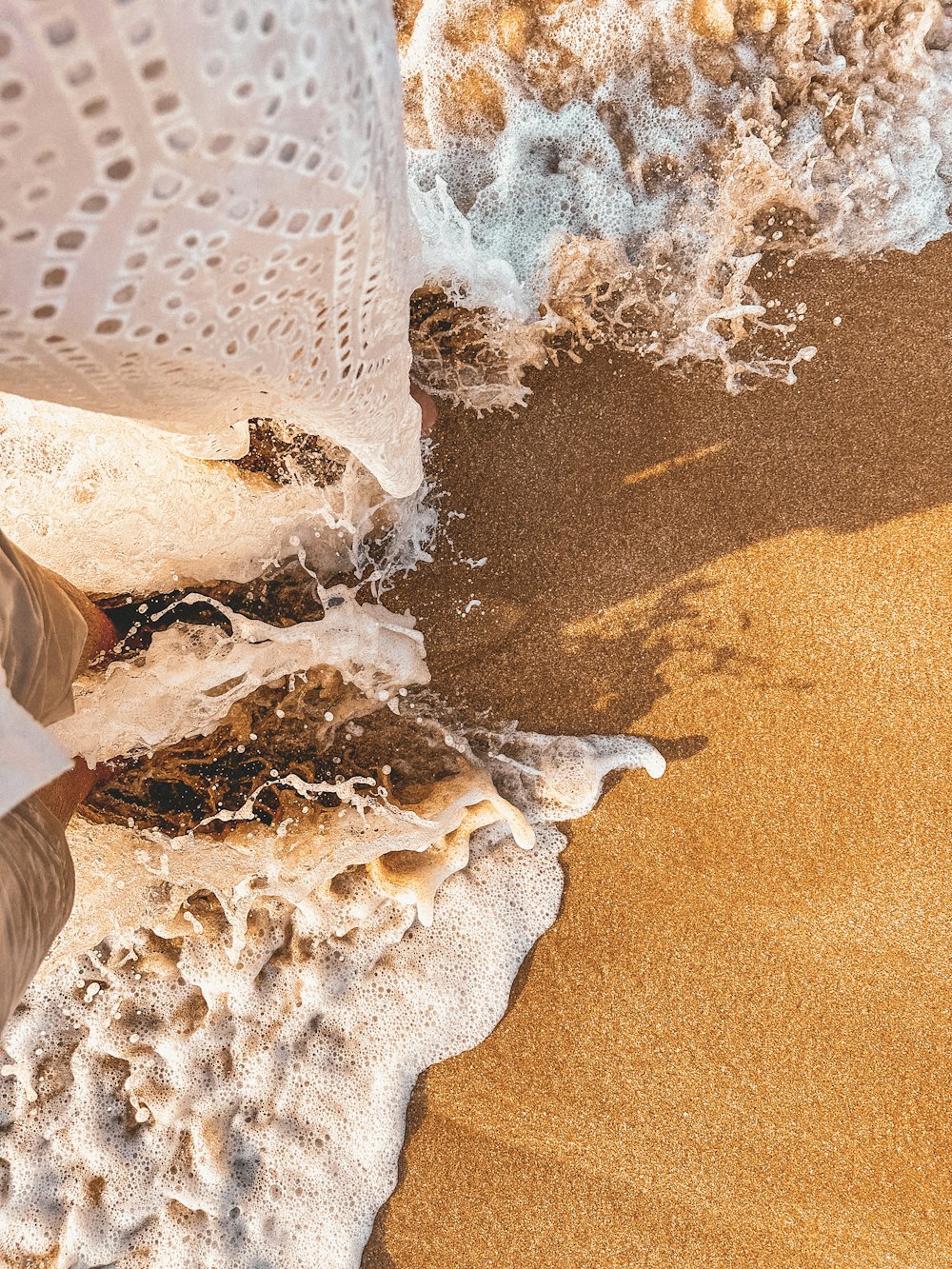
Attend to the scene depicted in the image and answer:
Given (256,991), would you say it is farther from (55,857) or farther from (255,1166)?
(55,857)

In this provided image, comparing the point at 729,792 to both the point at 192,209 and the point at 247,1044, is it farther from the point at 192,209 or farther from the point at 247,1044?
the point at 192,209

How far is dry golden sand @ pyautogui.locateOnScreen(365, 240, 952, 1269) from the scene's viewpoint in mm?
2266

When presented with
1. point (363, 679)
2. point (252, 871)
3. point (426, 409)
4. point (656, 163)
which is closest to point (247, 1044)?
point (252, 871)

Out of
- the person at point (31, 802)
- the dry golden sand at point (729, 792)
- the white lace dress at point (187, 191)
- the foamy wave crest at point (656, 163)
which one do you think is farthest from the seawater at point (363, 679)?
the white lace dress at point (187, 191)

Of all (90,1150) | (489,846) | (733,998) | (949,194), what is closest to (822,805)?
(733,998)

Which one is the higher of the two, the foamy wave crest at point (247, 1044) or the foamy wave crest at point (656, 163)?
the foamy wave crest at point (656, 163)

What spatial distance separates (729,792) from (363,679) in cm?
112

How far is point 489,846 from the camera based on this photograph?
2531 millimetres

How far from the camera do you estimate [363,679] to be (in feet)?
7.88

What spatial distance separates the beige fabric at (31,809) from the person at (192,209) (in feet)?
1.76

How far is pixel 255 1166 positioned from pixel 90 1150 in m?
0.53

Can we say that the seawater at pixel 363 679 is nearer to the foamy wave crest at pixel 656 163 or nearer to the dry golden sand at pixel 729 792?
the foamy wave crest at pixel 656 163

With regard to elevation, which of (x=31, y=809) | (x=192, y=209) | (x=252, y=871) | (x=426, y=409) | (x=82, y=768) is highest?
(x=192, y=209)

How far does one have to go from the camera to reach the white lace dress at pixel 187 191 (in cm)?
66
